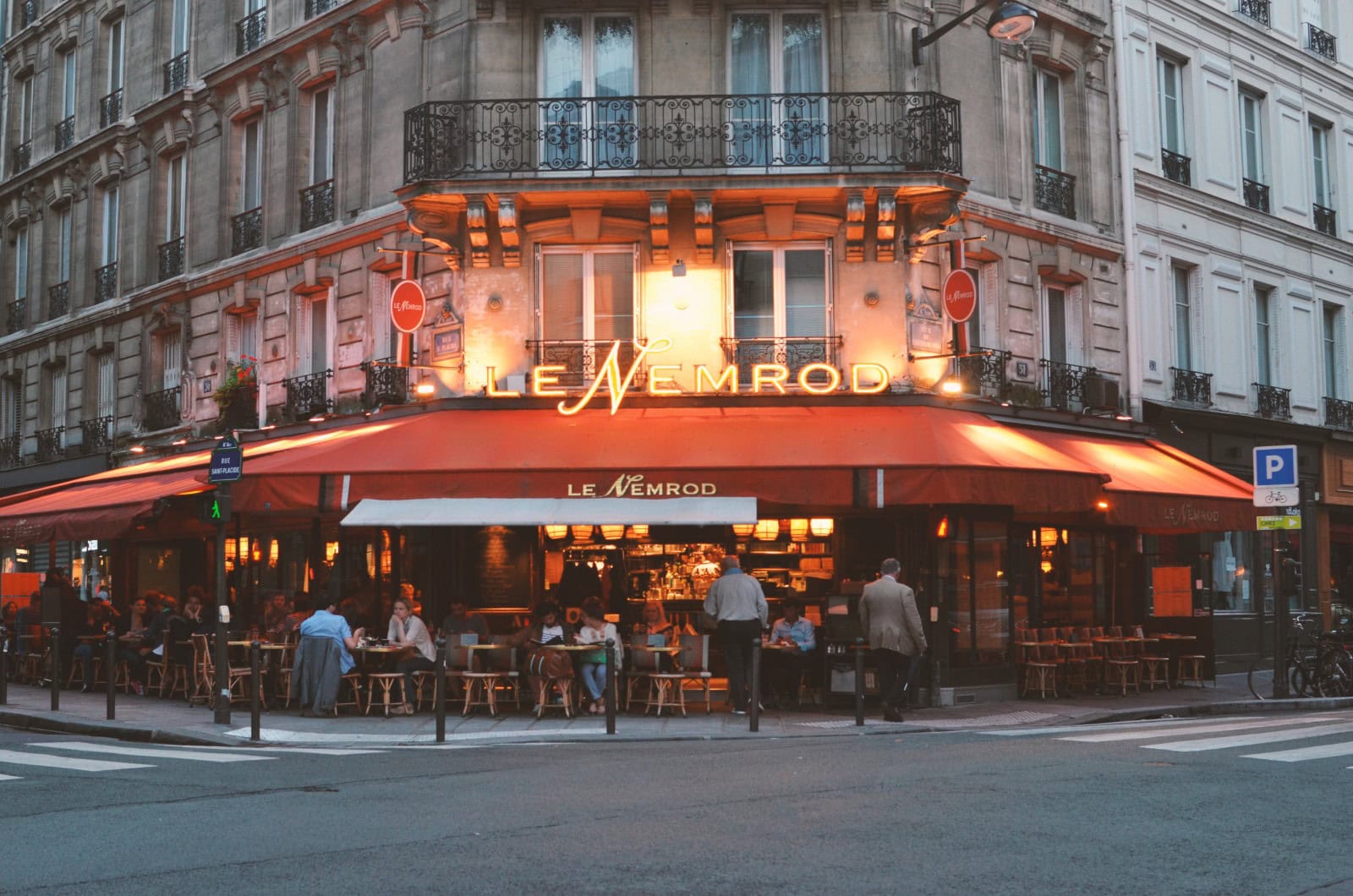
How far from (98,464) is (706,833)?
1976 centimetres

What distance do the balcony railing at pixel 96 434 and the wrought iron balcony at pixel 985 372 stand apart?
46.1ft

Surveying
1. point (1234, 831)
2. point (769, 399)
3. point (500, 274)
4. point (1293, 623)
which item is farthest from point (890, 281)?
point (1234, 831)

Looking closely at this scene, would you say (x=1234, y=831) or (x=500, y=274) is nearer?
(x=1234, y=831)

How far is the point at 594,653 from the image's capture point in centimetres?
1573

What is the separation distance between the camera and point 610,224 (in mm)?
17797

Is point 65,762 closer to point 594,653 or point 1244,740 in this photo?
point 594,653

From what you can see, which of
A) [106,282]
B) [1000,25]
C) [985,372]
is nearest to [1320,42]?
[1000,25]

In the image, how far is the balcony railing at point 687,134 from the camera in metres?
17.5

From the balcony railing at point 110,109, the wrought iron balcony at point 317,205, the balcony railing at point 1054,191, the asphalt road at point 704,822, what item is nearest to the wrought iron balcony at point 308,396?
the wrought iron balcony at point 317,205

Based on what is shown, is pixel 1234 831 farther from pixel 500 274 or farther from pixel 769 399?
pixel 500 274

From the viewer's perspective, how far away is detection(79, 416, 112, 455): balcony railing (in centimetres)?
2475

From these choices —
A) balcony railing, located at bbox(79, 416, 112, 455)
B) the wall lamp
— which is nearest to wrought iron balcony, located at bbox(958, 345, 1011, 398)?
the wall lamp

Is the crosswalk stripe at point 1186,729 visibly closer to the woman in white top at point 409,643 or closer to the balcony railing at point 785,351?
the balcony railing at point 785,351

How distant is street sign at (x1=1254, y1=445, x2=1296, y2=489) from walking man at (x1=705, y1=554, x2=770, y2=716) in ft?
20.2
